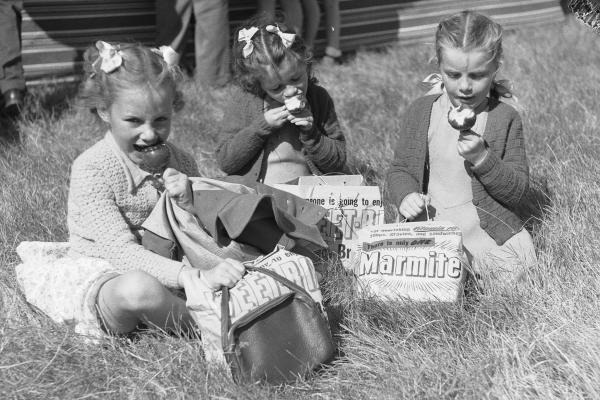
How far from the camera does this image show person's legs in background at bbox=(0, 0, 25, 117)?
203 inches

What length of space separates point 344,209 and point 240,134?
0.60 meters

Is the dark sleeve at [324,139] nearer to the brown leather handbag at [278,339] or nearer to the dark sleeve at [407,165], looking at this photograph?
the dark sleeve at [407,165]

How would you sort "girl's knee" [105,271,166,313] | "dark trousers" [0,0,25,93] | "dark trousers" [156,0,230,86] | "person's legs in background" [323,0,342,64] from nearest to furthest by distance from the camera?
"girl's knee" [105,271,166,313] → "dark trousers" [0,0,25,93] → "dark trousers" [156,0,230,86] → "person's legs in background" [323,0,342,64]

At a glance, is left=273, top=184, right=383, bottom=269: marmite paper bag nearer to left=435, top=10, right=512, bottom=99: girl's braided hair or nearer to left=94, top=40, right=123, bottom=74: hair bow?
left=435, top=10, right=512, bottom=99: girl's braided hair

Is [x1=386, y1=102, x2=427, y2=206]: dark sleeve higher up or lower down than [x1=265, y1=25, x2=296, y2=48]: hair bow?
lower down

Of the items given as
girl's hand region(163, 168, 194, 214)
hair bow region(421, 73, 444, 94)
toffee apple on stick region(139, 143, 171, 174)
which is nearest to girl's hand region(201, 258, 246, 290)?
girl's hand region(163, 168, 194, 214)

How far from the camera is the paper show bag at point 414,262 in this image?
2975 mm

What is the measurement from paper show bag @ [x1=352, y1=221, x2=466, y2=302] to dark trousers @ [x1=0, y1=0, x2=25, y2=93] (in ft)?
9.75

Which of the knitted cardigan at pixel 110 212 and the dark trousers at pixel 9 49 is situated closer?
the knitted cardigan at pixel 110 212

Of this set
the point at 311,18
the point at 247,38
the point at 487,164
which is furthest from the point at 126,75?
the point at 311,18

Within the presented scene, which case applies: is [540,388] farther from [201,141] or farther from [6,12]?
[6,12]

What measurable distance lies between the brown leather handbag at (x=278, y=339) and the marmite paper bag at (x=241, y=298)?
0.02 metres

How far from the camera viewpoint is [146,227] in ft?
9.89

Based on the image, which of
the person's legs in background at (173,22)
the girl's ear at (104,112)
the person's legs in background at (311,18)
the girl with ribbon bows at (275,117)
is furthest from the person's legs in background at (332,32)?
the girl's ear at (104,112)
